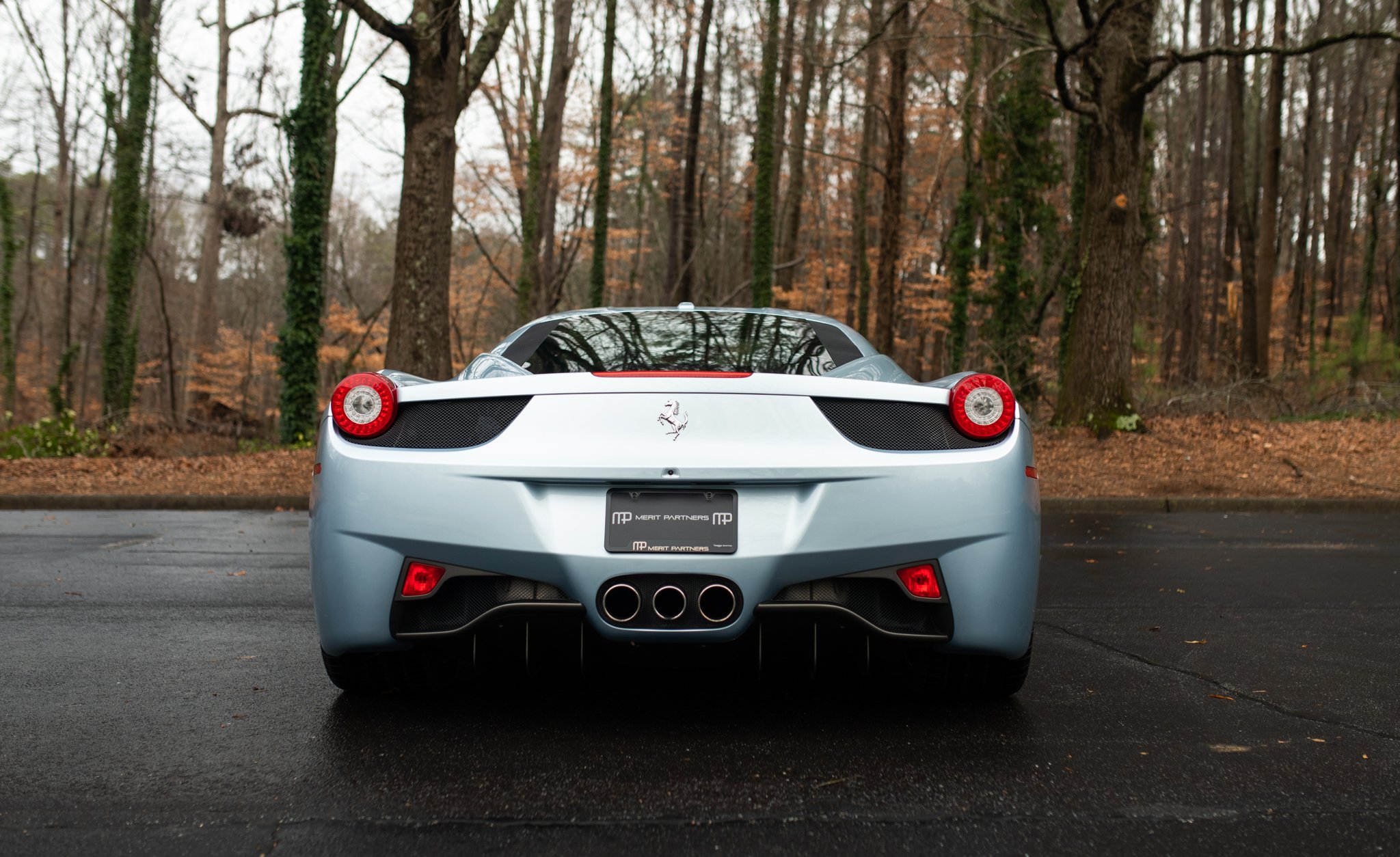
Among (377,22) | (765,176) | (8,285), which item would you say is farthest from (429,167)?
(8,285)

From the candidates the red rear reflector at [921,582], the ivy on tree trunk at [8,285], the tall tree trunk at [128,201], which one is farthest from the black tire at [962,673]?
the ivy on tree trunk at [8,285]

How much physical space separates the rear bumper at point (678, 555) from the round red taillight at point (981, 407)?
6 cm

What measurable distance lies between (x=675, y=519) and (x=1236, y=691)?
221 cm

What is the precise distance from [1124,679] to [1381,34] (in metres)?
11.3

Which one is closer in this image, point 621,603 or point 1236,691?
point 621,603

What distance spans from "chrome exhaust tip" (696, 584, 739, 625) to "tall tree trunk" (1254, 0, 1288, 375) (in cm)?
2248

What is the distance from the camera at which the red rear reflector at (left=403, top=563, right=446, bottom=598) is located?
2.98 metres

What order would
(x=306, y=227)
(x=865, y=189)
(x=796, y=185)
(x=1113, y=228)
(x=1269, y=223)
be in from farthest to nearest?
1. (x=796, y=185)
2. (x=865, y=189)
3. (x=1269, y=223)
4. (x=306, y=227)
5. (x=1113, y=228)

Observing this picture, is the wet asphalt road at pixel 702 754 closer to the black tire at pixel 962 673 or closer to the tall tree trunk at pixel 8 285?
the black tire at pixel 962 673

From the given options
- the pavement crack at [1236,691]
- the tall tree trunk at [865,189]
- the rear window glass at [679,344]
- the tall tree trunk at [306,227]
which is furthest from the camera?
the tall tree trunk at [865,189]

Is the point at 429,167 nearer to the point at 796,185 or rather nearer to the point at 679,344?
the point at 679,344

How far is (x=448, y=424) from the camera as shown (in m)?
3.08

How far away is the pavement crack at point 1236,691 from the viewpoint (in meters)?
3.24

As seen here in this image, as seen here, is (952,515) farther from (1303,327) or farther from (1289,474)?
(1303,327)
